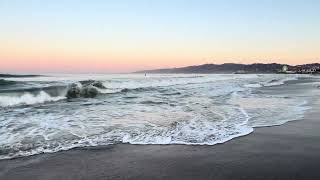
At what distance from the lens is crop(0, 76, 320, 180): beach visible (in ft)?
20.3

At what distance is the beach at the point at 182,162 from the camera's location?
20.3 ft

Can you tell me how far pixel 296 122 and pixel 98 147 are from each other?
6.11 m

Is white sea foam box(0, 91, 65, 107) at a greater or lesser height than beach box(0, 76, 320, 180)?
lesser

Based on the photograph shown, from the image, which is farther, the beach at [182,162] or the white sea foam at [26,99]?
the white sea foam at [26,99]

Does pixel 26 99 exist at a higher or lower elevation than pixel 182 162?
lower

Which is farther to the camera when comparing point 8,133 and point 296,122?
point 296,122

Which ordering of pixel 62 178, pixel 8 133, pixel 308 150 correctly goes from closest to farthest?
pixel 62 178
pixel 308 150
pixel 8 133

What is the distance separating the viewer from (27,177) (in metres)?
6.19

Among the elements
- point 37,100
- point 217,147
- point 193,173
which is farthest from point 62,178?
point 37,100

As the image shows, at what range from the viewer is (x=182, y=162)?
696 cm

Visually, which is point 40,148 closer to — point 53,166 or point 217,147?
point 53,166

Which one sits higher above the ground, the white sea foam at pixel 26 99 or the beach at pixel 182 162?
the beach at pixel 182 162

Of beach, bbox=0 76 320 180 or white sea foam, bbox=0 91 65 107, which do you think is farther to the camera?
white sea foam, bbox=0 91 65 107

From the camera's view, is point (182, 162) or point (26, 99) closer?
point (182, 162)
